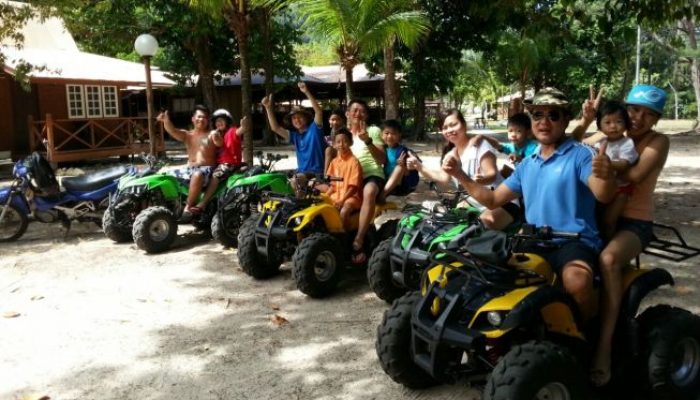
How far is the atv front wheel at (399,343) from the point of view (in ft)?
10.4

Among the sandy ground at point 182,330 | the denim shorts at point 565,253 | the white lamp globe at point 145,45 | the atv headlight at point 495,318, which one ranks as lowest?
the sandy ground at point 182,330

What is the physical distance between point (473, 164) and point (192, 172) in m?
4.15

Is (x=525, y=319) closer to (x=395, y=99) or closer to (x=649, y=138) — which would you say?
(x=649, y=138)

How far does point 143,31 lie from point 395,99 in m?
13.6

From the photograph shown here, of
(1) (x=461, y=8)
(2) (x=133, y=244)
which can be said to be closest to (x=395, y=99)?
(2) (x=133, y=244)

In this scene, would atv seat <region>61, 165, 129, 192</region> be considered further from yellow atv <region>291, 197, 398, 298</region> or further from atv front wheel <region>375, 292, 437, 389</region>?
atv front wheel <region>375, 292, 437, 389</region>

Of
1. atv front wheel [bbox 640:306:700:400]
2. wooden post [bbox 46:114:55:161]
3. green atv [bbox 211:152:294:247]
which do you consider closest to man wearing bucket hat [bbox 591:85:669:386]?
atv front wheel [bbox 640:306:700:400]

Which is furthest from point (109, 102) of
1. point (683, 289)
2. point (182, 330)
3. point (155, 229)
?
point (683, 289)

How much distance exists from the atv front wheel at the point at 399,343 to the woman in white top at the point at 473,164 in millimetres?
1033

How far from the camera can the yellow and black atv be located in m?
2.67

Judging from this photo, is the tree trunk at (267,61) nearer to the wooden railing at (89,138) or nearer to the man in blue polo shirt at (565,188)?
the wooden railing at (89,138)

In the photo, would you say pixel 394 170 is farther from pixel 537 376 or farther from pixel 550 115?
pixel 537 376

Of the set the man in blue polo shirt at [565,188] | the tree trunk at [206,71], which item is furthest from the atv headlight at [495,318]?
the tree trunk at [206,71]

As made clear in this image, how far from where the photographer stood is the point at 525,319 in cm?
266
